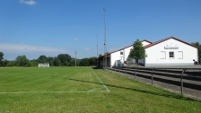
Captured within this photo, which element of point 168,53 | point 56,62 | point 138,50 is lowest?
point 56,62

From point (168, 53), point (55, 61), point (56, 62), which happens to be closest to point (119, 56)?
point (168, 53)

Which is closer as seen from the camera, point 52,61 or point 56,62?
point 56,62

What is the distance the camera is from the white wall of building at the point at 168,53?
58750 millimetres

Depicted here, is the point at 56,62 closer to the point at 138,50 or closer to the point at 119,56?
the point at 119,56

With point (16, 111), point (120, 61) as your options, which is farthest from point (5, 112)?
point (120, 61)

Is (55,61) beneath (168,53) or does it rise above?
above

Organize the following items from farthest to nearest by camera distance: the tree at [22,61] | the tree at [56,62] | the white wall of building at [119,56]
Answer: the tree at [56,62] < the tree at [22,61] < the white wall of building at [119,56]

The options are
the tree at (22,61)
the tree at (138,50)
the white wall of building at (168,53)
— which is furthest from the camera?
the tree at (22,61)

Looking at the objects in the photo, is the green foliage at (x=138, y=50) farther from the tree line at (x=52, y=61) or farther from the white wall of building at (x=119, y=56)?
the tree line at (x=52, y=61)

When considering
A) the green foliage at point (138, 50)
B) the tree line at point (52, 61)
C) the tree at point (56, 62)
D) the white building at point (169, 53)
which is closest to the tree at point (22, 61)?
the tree line at point (52, 61)

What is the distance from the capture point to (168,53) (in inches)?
A: 2319

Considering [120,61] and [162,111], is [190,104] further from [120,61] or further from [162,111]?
[120,61]

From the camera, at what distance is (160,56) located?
59.0m

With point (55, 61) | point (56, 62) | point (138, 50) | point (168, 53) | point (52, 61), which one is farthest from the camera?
point (52, 61)
